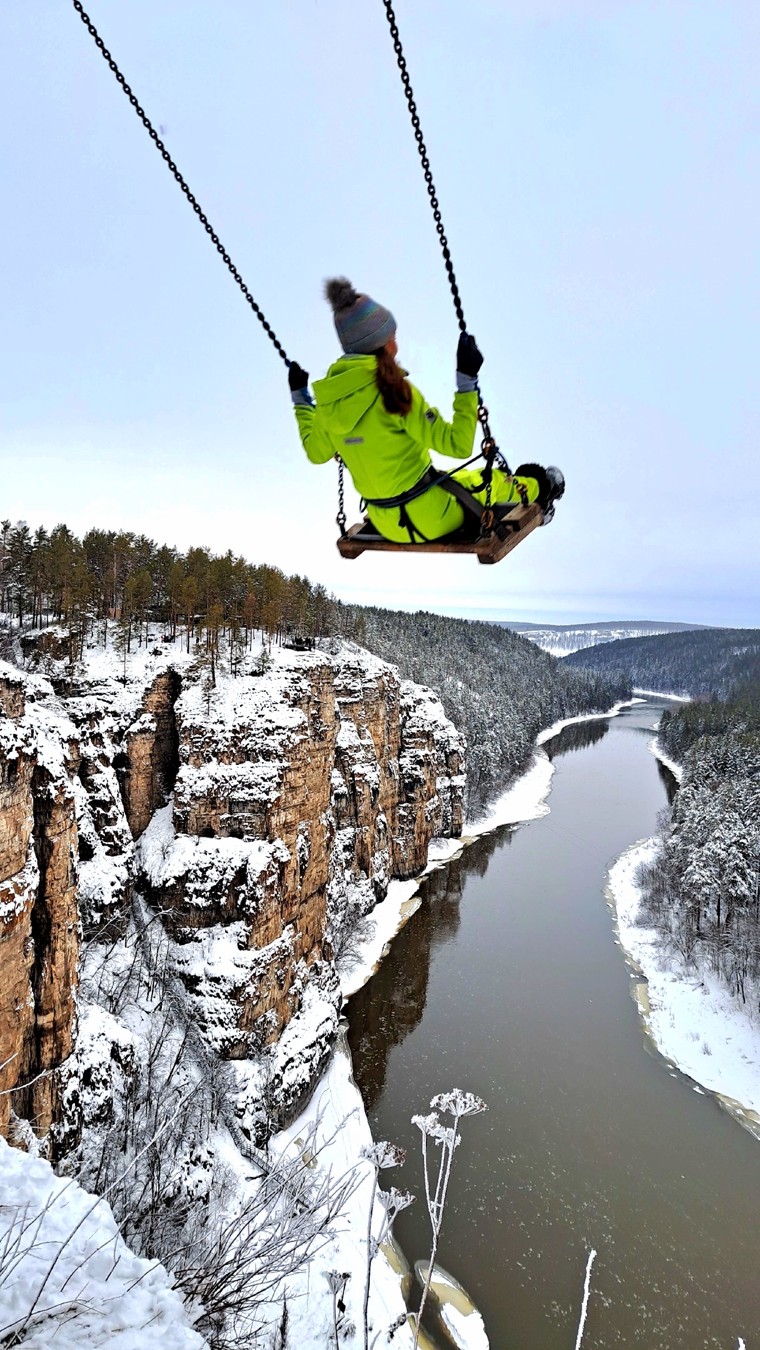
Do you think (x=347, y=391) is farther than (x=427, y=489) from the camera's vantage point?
No

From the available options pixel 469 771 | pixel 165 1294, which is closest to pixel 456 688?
pixel 469 771

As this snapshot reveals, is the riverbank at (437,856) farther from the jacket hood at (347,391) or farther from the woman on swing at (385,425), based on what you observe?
the jacket hood at (347,391)

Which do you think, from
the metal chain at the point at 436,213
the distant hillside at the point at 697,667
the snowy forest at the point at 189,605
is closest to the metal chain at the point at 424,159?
the metal chain at the point at 436,213

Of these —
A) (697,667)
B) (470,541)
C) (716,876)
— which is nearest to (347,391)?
(470,541)

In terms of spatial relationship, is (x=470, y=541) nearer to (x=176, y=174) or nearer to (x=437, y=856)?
(x=176, y=174)

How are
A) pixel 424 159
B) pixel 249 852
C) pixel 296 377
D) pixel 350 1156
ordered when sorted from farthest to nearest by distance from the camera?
pixel 249 852 → pixel 350 1156 → pixel 296 377 → pixel 424 159
